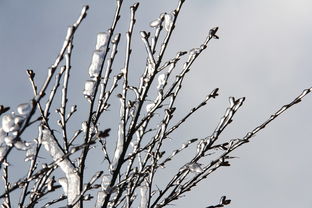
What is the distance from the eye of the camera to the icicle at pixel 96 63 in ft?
9.93

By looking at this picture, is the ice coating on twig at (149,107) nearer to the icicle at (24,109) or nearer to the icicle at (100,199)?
the icicle at (100,199)

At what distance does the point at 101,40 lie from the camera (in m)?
3.07

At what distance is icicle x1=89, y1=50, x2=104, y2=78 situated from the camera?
9.93 ft

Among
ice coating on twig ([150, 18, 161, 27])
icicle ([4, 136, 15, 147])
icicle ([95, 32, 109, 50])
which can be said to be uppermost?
ice coating on twig ([150, 18, 161, 27])

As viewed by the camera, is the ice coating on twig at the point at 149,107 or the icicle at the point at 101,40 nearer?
the icicle at the point at 101,40

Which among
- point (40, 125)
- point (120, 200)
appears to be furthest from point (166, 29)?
point (120, 200)

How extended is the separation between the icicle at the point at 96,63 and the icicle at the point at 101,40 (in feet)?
0.14

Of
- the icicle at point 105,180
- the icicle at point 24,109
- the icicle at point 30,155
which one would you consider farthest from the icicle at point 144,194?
the icicle at point 24,109

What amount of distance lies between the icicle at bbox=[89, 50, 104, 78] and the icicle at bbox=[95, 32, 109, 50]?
42 millimetres

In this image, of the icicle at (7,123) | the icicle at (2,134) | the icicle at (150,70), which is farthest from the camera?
the icicle at (150,70)

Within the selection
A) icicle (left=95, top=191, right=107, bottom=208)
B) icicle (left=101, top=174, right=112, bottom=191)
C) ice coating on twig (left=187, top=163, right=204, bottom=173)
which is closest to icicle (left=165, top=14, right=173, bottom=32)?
ice coating on twig (left=187, top=163, right=204, bottom=173)

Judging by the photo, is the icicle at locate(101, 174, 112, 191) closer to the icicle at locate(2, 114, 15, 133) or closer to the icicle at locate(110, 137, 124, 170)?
the icicle at locate(110, 137, 124, 170)

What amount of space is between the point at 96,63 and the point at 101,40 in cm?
18

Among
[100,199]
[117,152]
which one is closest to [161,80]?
[117,152]
